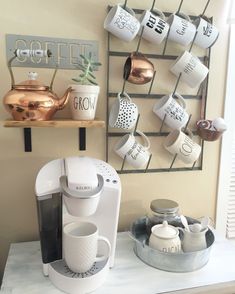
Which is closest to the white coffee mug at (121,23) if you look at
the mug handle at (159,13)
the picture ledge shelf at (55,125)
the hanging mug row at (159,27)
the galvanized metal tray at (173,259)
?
the hanging mug row at (159,27)

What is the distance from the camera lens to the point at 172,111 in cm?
113

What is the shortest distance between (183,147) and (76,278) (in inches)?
24.7

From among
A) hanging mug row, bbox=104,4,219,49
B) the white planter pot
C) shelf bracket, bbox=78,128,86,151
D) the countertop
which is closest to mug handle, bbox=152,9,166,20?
hanging mug row, bbox=104,4,219,49

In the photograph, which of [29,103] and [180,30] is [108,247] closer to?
[29,103]

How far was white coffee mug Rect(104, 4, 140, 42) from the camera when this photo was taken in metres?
1.01

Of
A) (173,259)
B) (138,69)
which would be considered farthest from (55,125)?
(173,259)

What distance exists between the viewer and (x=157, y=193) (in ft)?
4.18

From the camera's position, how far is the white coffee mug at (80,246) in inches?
32.6

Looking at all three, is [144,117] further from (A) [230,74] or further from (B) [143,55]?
(A) [230,74]

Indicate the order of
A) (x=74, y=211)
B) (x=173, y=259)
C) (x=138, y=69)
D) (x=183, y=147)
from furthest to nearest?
(x=183, y=147) → (x=138, y=69) → (x=173, y=259) → (x=74, y=211)

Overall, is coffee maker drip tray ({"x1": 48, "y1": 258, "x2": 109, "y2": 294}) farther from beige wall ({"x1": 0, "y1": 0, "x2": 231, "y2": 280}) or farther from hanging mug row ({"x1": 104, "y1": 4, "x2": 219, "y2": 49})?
hanging mug row ({"x1": 104, "y1": 4, "x2": 219, "y2": 49})

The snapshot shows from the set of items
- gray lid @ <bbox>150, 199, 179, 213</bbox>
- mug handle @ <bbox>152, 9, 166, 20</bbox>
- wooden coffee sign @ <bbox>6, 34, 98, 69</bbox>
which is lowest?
gray lid @ <bbox>150, 199, 179, 213</bbox>

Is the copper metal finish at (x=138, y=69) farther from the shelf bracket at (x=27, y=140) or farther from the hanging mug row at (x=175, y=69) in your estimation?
the shelf bracket at (x=27, y=140)

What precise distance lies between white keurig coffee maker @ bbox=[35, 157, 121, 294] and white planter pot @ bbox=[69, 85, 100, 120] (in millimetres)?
161
